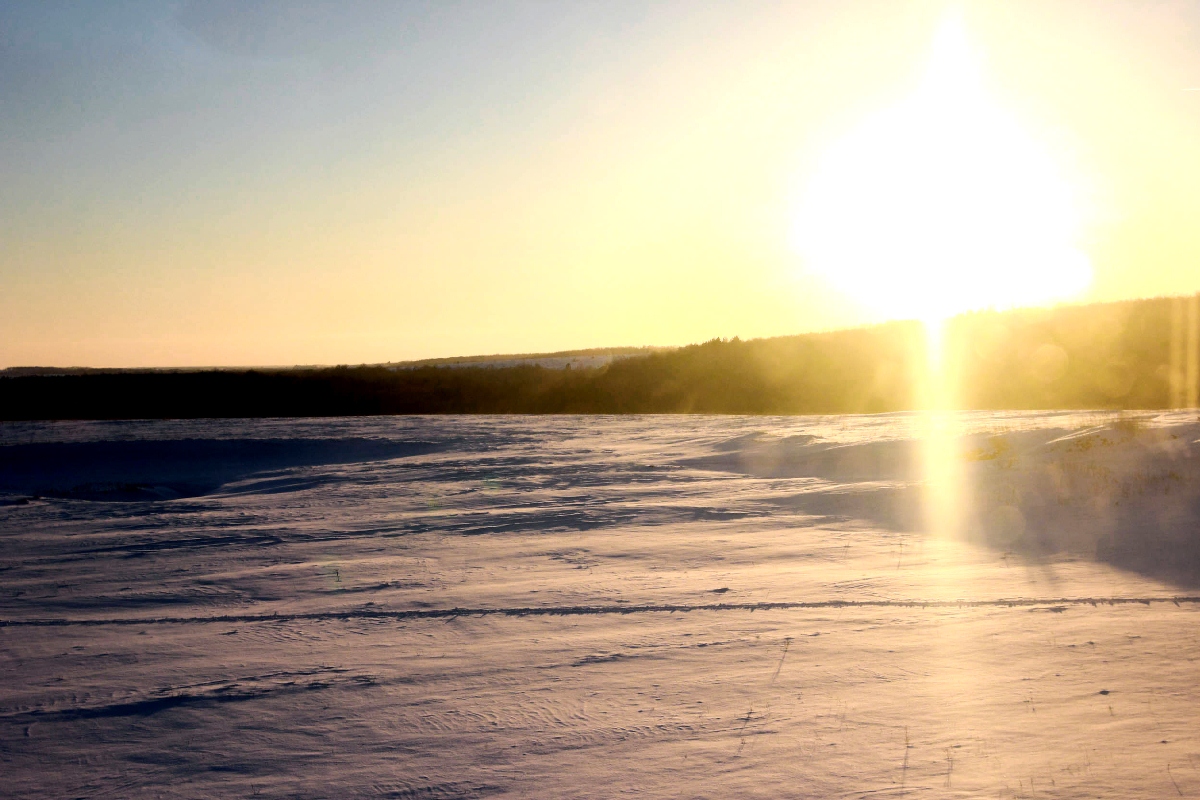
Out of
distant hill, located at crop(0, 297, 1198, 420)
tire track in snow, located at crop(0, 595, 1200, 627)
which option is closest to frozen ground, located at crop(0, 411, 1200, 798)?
tire track in snow, located at crop(0, 595, 1200, 627)

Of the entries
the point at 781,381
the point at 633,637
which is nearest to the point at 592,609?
the point at 633,637

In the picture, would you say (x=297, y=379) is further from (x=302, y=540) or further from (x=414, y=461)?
(x=302, y=540)

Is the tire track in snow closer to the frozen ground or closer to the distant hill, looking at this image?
the frozen ground

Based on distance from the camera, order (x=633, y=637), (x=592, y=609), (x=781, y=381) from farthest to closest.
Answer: (x=781, y=381)
(x=592, y=609)
(x=633, y=637)

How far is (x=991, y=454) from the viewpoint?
469 inches

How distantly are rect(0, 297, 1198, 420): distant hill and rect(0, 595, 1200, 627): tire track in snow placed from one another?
19079 millimetres

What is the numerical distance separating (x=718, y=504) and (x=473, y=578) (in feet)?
13.0

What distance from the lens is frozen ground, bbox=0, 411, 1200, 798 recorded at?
3.63 m

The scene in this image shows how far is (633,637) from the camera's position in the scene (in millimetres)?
5336

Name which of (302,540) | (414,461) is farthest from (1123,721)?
(414,461)

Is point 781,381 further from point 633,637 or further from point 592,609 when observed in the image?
point 633,637

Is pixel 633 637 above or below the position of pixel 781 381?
below

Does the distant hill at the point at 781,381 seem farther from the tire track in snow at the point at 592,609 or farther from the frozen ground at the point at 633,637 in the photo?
the tire track in snow at the point at 592,609

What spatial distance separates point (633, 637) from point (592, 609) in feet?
2.38
